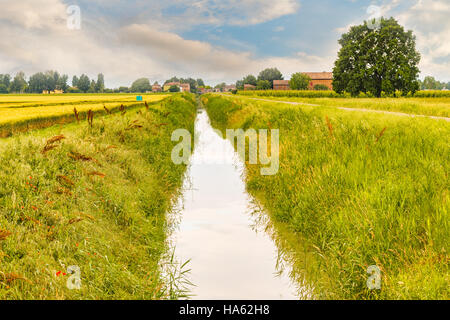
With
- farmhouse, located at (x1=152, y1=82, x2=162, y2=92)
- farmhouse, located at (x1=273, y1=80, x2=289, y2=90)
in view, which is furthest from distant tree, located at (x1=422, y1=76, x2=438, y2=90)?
farmhouse, located at (x1=152, y1=82, x2=162, y2=92)

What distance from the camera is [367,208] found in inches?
164

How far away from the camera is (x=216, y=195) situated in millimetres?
8695

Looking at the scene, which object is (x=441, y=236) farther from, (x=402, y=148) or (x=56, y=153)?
(x=56, y=153)

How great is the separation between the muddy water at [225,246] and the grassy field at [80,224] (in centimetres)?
40

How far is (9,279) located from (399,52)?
147 feet

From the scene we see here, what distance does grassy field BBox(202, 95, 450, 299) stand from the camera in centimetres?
331

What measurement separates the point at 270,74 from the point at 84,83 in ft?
286

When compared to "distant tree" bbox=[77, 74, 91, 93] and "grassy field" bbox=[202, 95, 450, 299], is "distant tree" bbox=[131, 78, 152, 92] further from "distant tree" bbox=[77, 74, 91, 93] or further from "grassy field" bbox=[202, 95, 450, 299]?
Answer: "grassy field" bbox=[202, 95, 450, 299]

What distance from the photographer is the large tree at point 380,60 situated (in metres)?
37.6

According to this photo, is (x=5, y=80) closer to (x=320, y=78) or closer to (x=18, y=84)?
(x=18, y=84)

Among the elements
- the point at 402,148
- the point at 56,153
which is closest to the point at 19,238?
the point at 56,153

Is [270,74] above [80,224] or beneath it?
above

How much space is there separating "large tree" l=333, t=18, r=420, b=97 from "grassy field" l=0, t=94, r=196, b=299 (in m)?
38.2

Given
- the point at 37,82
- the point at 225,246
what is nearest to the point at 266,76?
the point at 37,82
